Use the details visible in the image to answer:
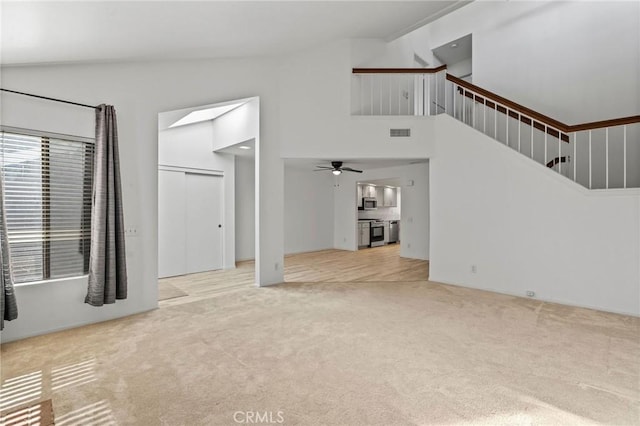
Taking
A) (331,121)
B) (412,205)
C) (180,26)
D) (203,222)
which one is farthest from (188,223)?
(412,205)

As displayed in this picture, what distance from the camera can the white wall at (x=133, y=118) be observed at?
10.4ft

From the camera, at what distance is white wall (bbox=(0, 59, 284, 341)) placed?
3180 millimetres

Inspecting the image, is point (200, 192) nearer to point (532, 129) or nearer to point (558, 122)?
point (532, 129)

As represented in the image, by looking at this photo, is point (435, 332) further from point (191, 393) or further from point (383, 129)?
point (383, 129)

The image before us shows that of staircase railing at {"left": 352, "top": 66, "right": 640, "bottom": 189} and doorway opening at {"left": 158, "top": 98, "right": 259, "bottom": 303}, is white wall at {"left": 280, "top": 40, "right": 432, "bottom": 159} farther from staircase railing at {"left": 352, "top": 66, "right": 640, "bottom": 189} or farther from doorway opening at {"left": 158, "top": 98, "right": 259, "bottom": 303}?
doorway opening at {"left": 158, "top": 98, "right": 259, "bottom": 303}

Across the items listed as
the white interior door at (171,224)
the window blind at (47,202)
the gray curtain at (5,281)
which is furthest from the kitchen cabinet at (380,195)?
the gray curtain at (5,281)

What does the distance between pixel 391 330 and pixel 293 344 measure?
3.42 ft

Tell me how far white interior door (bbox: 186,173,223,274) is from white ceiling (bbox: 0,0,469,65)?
280cm

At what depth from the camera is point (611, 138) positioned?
5.46m

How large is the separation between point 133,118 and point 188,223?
2.77m

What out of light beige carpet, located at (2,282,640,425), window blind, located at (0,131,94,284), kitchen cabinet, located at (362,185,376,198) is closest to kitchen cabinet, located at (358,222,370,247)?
kitchen cabinet, located at (362,185,376,198)

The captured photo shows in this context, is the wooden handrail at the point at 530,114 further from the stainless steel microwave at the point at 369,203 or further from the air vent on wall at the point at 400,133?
the stainless steel microwave at the point at 369,203

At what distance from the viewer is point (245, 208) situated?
765cm

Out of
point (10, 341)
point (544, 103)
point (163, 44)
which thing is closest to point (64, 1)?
point (163, 44)
